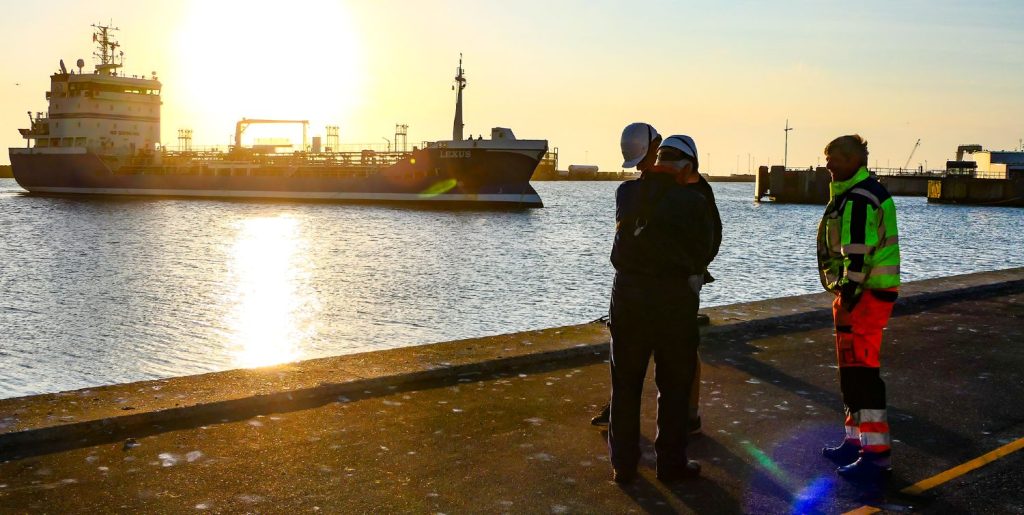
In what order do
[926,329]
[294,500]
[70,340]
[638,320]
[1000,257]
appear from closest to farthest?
[294,500] < [638,320] < [926,329] < [70,340] < [1000,257]

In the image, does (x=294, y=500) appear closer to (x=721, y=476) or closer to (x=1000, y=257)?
(x=721, y=476)

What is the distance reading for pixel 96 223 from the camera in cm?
6362

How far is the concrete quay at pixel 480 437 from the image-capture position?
5051mm

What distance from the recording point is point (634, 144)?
5.52m

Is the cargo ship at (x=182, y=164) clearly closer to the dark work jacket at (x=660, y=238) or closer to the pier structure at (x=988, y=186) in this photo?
the pier structure at (x=988, y=186)

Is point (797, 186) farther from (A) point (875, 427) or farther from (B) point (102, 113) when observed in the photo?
(A) point (875, 427)

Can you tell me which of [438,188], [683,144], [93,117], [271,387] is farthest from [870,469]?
[93,117]

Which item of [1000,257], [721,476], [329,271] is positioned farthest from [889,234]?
[1000,257]

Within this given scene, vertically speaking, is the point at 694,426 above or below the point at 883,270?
below

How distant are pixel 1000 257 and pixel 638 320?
47.8 metres

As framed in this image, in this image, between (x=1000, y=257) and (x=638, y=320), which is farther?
(x=1000, y=257)

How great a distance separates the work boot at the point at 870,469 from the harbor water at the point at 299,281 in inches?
496

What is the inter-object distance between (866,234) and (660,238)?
119 cm

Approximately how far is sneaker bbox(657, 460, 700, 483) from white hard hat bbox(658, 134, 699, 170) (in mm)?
1751
